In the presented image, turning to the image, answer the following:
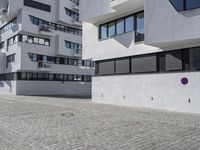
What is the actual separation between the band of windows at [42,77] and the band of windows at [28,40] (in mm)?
4949

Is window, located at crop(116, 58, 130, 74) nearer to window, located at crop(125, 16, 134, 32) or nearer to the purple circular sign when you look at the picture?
window, located at crop(125, 16, 134, 32)

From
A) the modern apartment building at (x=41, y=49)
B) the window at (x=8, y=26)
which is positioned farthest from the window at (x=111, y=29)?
the window at (x=8, y=26)

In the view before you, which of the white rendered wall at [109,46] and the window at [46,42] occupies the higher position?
the window at [46,42]

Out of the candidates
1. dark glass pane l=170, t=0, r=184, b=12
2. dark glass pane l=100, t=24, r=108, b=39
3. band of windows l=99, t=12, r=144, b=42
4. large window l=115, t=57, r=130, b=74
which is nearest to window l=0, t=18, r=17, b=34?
dark glass pane l=100, t=24, r=108, b=39

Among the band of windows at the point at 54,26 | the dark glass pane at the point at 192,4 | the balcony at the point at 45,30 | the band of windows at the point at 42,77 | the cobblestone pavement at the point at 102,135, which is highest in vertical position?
the band of windows at the point at 54,26

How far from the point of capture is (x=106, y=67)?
21266 mm

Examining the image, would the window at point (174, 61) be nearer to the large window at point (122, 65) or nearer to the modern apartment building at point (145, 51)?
the modern apartment building at point (145, 51)

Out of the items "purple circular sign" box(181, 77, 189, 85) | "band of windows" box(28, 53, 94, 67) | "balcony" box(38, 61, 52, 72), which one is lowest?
"purple circular sign" box(181, 77, 189, 85)

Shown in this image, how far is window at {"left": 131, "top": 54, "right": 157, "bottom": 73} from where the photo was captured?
56.1 ft

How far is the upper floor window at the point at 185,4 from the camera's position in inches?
543

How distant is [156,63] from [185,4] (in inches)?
169

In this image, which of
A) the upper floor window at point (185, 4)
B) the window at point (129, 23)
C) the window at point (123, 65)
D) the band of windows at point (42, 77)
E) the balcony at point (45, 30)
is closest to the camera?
the upper floor window at point (185, 4)

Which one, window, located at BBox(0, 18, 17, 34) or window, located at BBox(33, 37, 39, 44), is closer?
window, located at BBox(33, 37, 39, 44)

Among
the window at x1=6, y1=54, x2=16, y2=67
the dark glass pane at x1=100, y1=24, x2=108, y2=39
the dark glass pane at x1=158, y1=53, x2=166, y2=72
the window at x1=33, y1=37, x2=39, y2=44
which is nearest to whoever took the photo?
the dark glass pane at x1=158, y1=53, x2=166, y2=72
